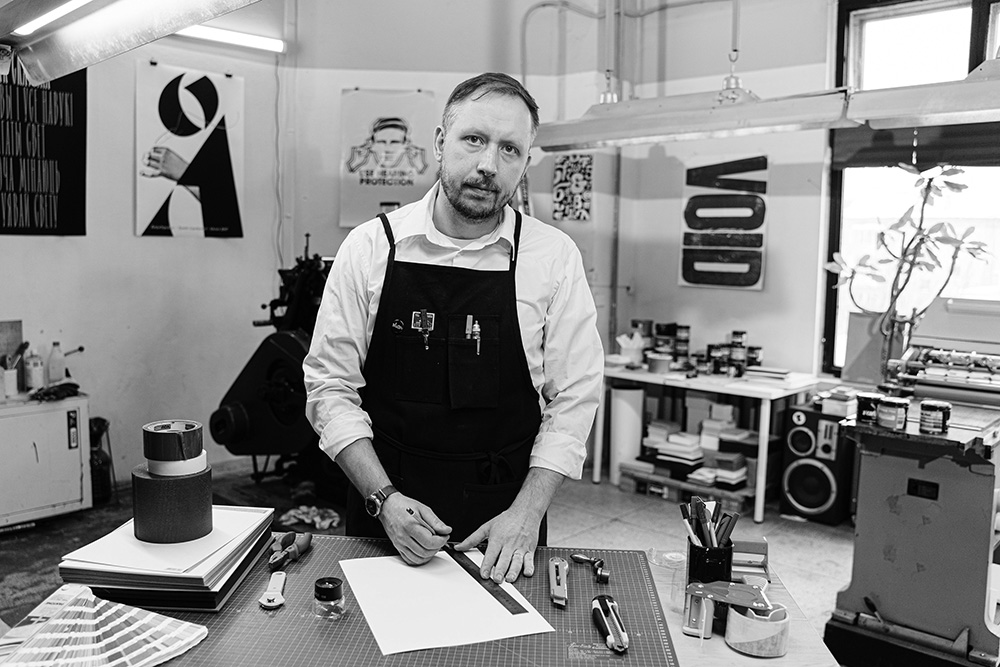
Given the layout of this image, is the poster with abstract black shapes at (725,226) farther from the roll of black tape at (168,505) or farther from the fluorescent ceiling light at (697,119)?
the roll of black tape at (168,505)

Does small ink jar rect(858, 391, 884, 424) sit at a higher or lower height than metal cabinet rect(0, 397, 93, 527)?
higher

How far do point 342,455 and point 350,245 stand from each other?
0.49 meters

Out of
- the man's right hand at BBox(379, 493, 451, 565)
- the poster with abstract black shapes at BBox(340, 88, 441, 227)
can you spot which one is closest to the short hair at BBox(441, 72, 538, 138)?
the man's right hand at BBox(379, 493, 451, 565)

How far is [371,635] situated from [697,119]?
10.2 feet

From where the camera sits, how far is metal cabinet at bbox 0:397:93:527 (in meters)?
4.11

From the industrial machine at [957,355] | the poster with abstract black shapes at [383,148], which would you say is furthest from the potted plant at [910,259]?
the poster with abstract black shapes at [383,148]

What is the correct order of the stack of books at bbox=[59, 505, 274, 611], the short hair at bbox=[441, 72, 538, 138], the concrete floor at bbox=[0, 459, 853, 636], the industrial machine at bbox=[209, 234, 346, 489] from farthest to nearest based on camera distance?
1. the industrial machine at bbox=[209, 234, 346, 489]
2. the concrete floor at bbox=[0, 459, 853, 636]
3. the short hair at bbox=[441, 72, 538, 138]
4. the stack of books at bbox=[59, 505, 274, 611]

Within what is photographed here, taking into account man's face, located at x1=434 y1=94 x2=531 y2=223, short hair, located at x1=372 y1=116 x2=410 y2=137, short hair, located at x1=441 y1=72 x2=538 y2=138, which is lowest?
man's face, located at x1=434 y1=94 x2=531 y2=223

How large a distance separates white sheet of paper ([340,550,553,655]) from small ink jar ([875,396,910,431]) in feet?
6.43

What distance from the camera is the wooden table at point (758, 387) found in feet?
15.0

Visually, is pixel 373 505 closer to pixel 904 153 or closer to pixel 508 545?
pixel 508 545

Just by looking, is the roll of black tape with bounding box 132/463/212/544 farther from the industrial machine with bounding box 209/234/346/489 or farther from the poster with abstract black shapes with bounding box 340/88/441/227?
the poster with abstract black shapes with bounding box 340/88/441/227

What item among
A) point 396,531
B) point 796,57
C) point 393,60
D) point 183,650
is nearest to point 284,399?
point 393,60

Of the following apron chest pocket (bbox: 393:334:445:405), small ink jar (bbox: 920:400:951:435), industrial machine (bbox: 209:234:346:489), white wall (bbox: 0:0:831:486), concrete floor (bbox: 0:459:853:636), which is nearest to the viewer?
apron chest pocket (bbox: 393:334:445:405)
